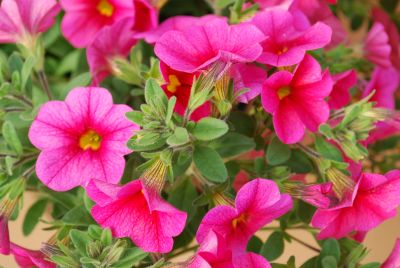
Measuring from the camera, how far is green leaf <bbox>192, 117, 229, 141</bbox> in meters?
0.58

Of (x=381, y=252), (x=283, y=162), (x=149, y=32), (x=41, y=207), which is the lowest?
(x=381, y=252)

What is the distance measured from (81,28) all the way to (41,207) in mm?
246

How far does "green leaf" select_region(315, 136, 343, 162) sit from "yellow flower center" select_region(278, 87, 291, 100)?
0.08 metres

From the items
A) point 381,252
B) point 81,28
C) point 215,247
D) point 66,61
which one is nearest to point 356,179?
point 215,247

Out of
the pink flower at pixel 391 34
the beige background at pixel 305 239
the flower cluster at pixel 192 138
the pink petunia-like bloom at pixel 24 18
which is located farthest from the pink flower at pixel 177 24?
the beige background at pixel 305 239

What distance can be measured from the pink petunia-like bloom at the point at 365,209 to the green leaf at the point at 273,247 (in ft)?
0.34

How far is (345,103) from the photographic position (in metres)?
0.73

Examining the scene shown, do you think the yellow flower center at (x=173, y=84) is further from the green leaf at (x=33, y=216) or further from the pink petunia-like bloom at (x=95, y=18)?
the green leaf at (x=33, y=216)

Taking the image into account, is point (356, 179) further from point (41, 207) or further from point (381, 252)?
point (381, 252)

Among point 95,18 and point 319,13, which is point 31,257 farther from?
point 319,13

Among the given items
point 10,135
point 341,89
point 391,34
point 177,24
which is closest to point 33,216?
point 10,135

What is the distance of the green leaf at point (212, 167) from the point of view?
0.63 metres

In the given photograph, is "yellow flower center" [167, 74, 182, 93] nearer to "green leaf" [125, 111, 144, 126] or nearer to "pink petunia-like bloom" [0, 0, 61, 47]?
"green leaf" [125, 111, 144, 126]

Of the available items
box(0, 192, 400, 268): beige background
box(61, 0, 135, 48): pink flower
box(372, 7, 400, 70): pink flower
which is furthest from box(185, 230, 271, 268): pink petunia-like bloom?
box(0, 192, 400, 268): beige background
